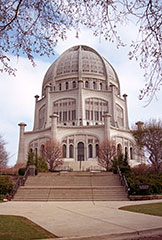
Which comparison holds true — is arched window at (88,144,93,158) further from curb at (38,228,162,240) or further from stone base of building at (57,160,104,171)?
curb at (38,228,162,240)

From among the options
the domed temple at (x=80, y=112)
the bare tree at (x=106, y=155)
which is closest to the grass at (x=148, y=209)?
the bare tree at (x=106, y=155)

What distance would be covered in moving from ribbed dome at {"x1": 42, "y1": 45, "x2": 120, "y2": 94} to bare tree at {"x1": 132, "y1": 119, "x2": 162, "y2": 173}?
3864cm

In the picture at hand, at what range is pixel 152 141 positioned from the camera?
3731 cm

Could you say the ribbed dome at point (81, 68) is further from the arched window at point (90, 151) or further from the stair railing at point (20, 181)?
the stair railing at point (20, 181)

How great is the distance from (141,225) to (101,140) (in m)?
47.6

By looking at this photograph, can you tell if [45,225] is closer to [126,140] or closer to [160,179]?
[160,179]

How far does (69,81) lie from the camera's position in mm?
74188

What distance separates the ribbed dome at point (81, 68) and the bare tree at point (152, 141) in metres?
38.6

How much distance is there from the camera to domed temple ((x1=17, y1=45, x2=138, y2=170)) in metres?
56.8

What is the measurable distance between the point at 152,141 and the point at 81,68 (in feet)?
143

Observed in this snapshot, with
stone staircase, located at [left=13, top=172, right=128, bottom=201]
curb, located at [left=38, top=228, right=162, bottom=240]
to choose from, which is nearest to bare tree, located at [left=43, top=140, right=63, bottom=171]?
stone staircase, located at [left=13, top=172, right=128, bottom=201]

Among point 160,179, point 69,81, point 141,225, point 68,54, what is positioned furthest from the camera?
point 68,54

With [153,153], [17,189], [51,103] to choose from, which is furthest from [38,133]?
[17,189]

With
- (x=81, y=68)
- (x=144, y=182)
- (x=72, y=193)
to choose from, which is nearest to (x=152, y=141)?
(x=144, y=182)
